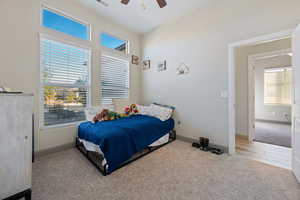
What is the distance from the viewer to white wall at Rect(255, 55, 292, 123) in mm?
4848

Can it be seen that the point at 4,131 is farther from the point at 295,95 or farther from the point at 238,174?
the point at 295,95

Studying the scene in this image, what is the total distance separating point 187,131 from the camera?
3244 millimetres

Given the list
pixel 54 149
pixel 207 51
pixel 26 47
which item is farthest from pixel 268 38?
pixel 54 149

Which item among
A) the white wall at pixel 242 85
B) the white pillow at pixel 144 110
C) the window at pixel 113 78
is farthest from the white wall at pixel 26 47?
the white wall at pixel 242 85

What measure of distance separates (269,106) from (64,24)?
732cm

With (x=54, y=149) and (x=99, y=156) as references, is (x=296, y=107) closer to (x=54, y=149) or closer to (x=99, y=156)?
(x=99, y=156)

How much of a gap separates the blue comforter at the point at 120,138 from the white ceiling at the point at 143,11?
262 centimetres

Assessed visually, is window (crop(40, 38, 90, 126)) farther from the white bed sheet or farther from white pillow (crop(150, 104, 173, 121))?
white pillow (crop(150, 104, 173, 121))

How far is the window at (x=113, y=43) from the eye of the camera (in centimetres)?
345

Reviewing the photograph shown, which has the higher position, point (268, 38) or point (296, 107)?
point (268, 38)

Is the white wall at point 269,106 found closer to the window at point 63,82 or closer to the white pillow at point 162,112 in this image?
the white pillow at point 162,112

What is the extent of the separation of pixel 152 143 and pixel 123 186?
113cm

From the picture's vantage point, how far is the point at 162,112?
329cm

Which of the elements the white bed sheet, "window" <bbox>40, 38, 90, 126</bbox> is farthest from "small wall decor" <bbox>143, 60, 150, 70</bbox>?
the white bed sheet
